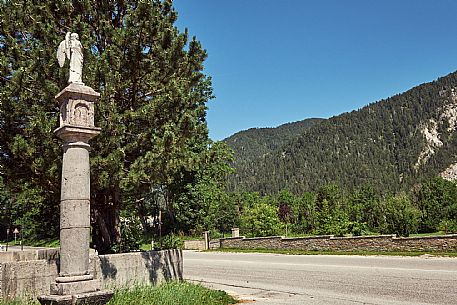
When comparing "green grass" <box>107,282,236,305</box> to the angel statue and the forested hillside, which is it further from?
the forested hillside

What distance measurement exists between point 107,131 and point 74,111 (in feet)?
8.59

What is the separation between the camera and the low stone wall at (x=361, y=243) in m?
22.0

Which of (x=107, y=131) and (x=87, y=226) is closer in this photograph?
(x=87, y=226)

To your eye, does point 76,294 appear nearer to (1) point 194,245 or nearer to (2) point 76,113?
(2) point 76,113

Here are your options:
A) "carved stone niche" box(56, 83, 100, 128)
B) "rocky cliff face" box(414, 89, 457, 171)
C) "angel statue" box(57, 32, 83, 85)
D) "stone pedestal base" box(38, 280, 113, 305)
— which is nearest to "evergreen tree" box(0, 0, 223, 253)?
"angel statue" box(57, 32, 83, 85)

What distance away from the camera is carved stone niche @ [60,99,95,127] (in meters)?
7.52

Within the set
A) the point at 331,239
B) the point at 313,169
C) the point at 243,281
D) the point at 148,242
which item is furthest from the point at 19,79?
the point at 313,169

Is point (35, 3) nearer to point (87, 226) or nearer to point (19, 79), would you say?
point (19, 79)

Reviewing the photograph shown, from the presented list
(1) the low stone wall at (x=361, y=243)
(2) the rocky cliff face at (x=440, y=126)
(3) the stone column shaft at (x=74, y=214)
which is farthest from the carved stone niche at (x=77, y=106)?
(2) the rocky cliff face at (x=440, y=126)

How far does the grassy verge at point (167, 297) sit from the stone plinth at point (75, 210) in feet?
2.81

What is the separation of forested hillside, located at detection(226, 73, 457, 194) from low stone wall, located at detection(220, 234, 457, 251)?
10094 cm

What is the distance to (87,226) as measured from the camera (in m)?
7.25

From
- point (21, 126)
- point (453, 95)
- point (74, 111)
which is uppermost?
point (453, 95)

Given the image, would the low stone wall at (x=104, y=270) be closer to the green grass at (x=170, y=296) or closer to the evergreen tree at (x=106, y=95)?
the green grass at (x=170, y=296)
